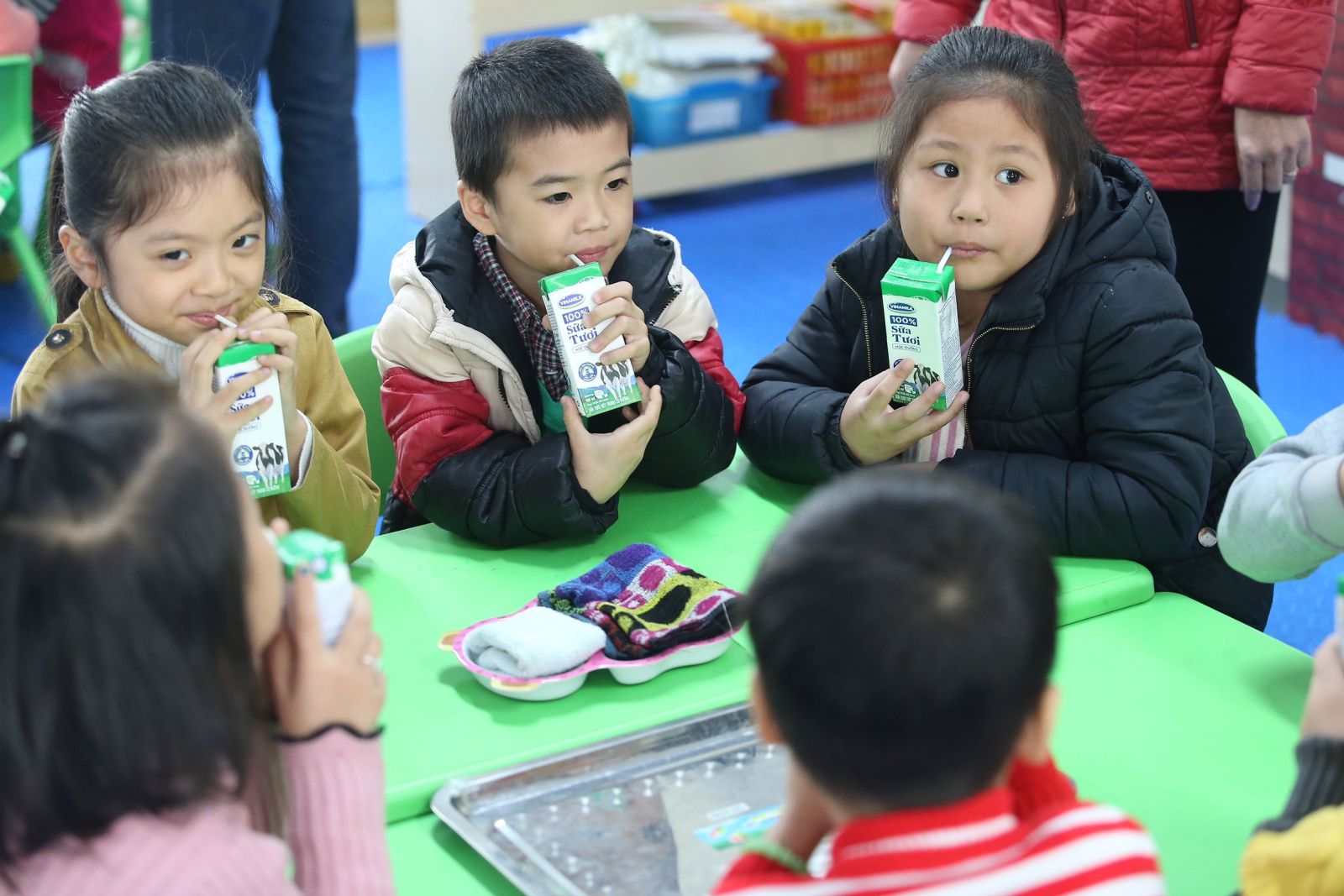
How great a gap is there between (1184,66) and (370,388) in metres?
1.26

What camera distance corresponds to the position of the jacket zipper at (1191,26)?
2.15 metres

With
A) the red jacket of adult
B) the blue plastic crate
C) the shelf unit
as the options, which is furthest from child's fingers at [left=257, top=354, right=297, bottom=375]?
the blue plastic crate

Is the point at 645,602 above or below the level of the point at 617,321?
below

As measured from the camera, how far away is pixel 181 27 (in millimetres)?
2924

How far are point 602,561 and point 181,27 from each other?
6.18 feet

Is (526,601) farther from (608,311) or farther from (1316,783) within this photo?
(1316,783)

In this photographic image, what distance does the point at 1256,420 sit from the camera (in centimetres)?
170

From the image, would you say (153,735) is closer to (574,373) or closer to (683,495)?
(574,373)

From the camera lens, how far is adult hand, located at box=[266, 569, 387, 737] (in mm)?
981

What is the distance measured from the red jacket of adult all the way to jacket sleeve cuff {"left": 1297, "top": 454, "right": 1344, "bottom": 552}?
97 cm

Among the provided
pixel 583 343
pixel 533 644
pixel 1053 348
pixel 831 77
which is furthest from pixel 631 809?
pixel 831 77

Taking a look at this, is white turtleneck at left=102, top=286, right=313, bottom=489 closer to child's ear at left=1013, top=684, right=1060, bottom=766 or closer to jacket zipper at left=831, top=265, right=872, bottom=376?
jacket zipper at left=831, top=265, right=872, bottom=376

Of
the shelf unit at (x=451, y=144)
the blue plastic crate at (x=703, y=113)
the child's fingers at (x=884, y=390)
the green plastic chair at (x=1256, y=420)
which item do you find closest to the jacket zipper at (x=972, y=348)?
the child's fingers at (x=884, y=390)

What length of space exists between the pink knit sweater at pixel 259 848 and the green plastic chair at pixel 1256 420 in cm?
111
